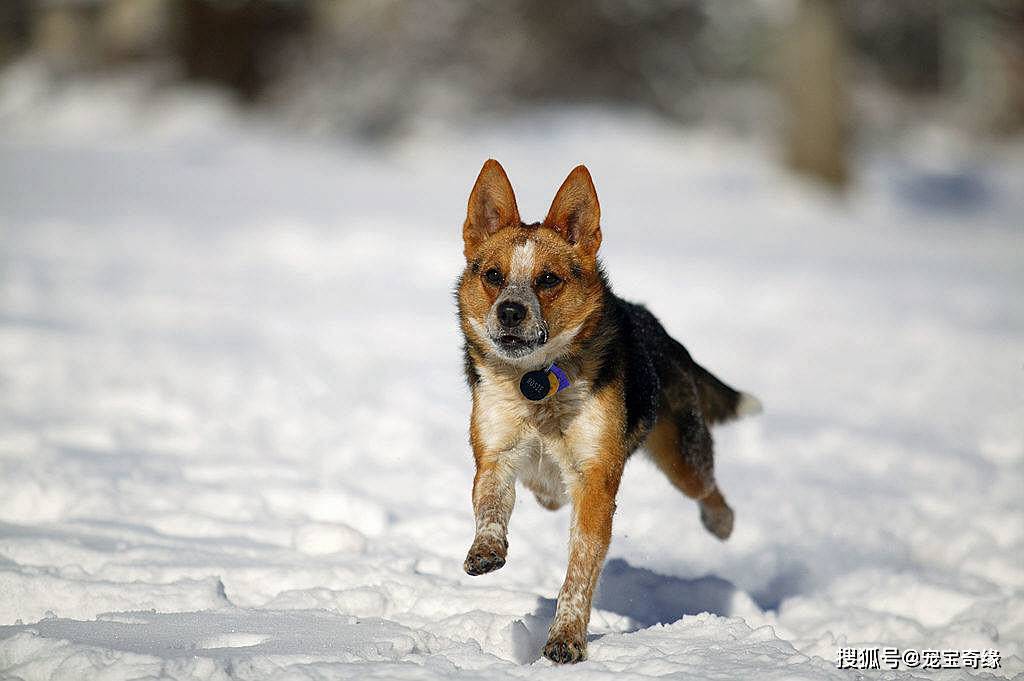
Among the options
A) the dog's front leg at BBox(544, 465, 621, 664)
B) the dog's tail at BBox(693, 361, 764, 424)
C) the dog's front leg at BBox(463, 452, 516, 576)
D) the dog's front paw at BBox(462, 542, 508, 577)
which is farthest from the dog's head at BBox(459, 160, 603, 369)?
the dog's tail at BBox(693, 361, 764, 424)

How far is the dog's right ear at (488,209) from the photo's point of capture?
4.70m

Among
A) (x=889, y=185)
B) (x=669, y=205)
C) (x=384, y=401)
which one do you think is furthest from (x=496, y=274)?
(x=889, y=185)

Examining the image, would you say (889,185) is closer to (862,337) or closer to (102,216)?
(862,337)

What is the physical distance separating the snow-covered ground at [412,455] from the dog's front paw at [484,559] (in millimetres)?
312

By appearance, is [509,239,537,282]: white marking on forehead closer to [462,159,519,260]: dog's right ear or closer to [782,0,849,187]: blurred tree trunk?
[462,159,519,260]: dog's right ear

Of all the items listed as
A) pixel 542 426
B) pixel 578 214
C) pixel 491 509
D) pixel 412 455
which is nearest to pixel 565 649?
pixel 491 509

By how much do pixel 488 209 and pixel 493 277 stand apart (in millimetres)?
397

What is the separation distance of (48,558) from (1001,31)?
30616mm

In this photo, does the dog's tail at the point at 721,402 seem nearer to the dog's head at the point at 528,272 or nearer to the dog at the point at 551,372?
the dog at the point at 551,372

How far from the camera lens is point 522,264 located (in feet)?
14.8

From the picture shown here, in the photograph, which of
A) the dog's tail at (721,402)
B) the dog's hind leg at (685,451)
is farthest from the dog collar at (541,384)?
the dog's tail at (721,402)

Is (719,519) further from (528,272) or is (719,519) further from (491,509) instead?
(528,272)

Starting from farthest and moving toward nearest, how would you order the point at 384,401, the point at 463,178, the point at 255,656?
the point at 463,178 → the point at 384,401 → the point at 255,656

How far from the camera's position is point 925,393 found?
9914mm
